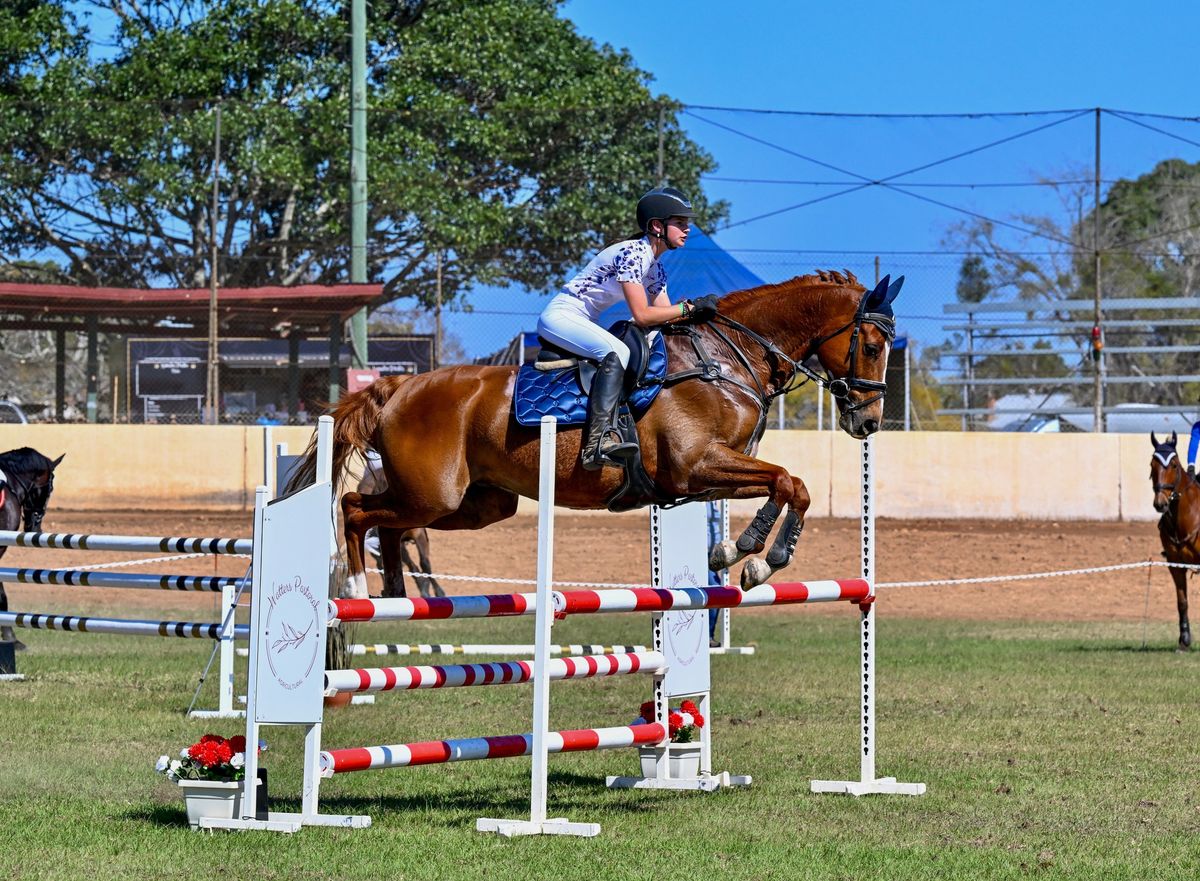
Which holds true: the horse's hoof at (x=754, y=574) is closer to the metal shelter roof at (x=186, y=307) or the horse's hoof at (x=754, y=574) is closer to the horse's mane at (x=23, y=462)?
the horse's mane at (x=23, y=462)

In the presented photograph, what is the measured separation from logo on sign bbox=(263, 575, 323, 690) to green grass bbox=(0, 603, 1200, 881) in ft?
2.04

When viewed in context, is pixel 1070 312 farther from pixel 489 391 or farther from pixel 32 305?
pixel 489 391

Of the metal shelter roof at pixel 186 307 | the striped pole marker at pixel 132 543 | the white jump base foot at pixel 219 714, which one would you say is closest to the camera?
the striped pole marker at pixel 132 543

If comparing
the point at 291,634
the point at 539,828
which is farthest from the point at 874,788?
the point at 291,634

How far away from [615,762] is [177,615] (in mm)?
9857

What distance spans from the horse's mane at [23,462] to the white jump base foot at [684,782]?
23.7ft

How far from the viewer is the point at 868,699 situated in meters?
7.46

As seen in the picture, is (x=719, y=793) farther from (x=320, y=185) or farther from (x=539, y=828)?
(x=320, y=185)

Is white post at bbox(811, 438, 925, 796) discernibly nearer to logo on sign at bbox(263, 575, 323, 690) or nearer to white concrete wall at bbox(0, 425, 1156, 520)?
logo on sign at bbox(263, 575, 323, 690)

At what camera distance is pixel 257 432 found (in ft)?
70.3

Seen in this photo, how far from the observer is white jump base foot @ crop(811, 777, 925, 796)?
7.31 meters

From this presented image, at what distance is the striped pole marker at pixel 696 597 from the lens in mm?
6449

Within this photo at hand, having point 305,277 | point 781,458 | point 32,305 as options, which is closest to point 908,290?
point 781,458

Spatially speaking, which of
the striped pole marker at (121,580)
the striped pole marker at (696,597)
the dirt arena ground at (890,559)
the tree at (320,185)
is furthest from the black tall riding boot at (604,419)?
the tree at (320,185)
